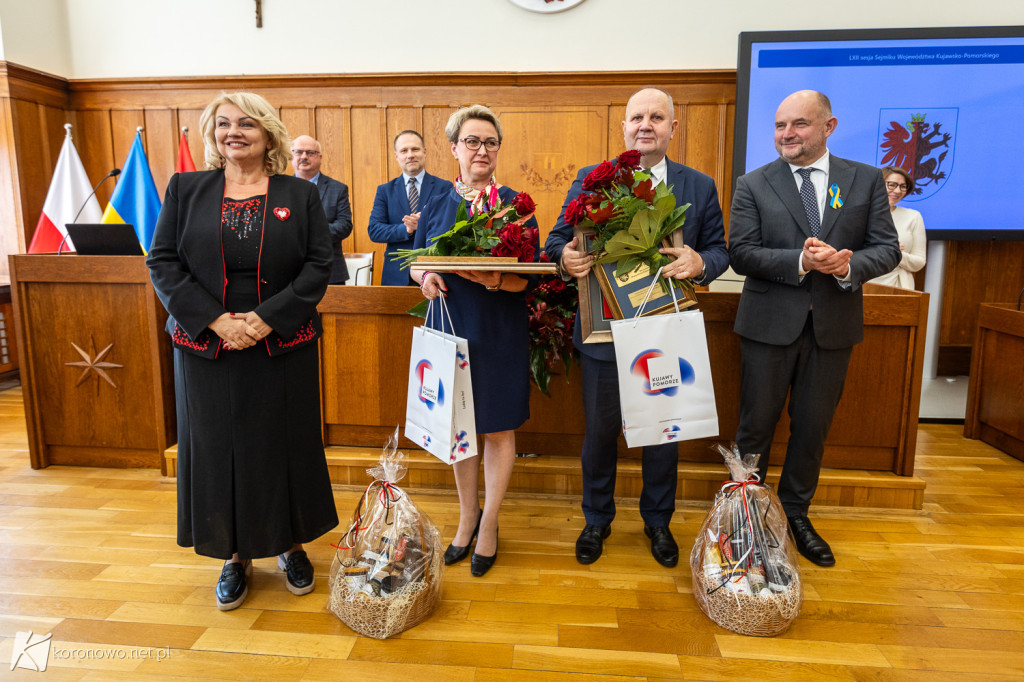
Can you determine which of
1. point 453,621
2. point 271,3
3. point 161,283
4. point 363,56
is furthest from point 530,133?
point 453,621

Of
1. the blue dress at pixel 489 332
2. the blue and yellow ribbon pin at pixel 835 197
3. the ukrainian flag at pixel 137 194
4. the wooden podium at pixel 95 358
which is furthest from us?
the ukrainian flag at pixel 137 194

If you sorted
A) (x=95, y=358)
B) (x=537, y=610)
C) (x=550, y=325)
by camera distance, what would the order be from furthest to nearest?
(x=95, y=358), (x=550, y=325), (x=537, y=610)

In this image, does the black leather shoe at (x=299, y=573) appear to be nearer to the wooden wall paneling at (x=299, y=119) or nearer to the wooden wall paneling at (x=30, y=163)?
the wooden wall paneling at (x=299, y=119)

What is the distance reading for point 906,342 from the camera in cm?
272

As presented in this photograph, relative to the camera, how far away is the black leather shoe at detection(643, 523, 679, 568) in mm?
2270

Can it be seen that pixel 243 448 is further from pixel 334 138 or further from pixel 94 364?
pixel 334 138

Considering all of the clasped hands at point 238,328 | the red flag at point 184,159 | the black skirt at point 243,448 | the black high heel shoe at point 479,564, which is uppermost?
the red flag at point 184,159

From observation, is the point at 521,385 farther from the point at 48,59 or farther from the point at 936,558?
the point at 48,59

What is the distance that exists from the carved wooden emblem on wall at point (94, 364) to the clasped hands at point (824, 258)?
3.16 metres

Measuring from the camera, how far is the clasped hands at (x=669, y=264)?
1.96 m

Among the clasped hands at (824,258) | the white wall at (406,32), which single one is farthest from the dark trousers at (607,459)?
the white wall at (406,32)

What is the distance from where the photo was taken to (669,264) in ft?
6.45

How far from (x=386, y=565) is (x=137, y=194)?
4219 millimetres

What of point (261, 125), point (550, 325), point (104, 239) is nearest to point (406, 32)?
point (104, 239)
